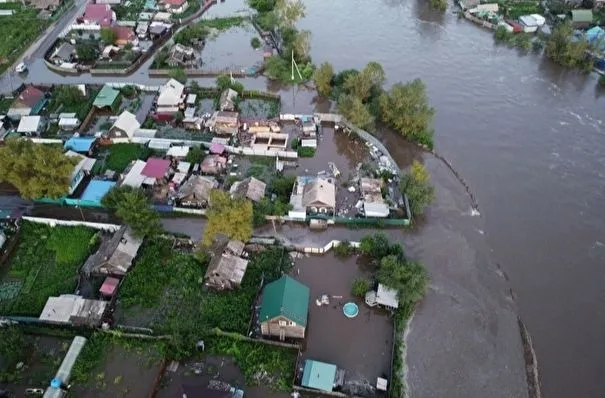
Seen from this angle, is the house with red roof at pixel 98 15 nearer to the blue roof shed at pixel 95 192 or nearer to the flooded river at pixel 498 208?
the flooded river at pixel 498 208

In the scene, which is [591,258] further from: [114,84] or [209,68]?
[114,84]

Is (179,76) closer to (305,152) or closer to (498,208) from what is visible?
(305,152)

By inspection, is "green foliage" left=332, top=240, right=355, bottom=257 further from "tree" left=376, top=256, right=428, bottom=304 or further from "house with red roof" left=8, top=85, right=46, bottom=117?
"house with red roof" left=8, top=85, right=46, bottom=117

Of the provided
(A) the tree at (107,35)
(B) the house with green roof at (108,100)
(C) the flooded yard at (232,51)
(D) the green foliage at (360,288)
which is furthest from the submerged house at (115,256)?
(A) the tree at (107,35)

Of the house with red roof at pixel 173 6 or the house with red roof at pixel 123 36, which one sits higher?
the house with red roof at pixel 173 6

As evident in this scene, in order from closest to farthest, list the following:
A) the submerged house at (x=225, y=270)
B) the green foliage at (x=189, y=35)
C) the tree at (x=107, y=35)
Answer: the submerged house at (x=225, y=270) → the tree at (x=107, y=35) → the green foliage at (x=189, y=35)

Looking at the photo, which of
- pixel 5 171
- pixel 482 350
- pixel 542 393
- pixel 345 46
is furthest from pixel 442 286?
pixel 345 46

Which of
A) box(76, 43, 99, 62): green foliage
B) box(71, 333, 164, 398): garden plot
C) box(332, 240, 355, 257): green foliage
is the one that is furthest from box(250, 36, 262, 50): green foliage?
box(71, 333, 164, 398): garden plot
